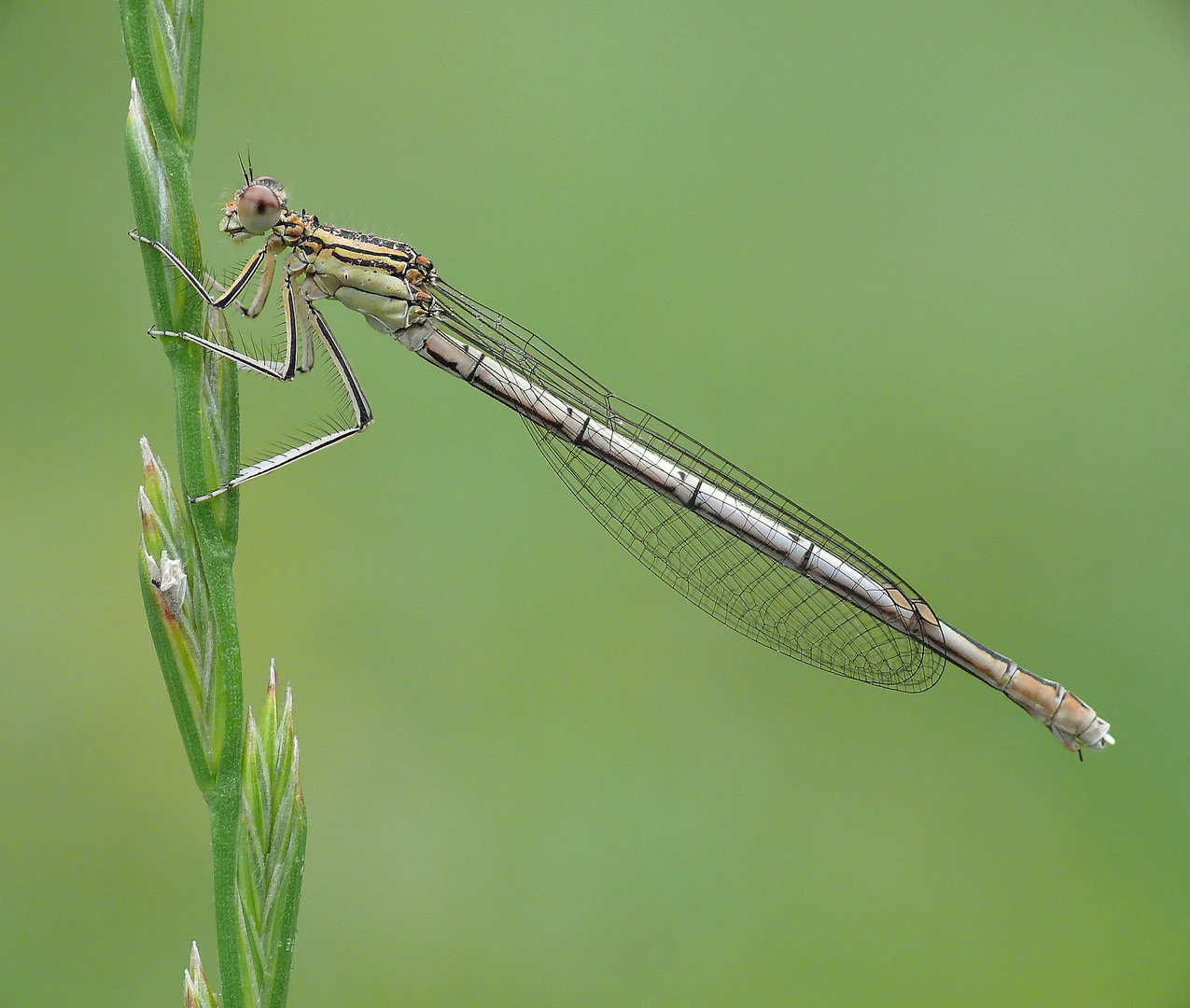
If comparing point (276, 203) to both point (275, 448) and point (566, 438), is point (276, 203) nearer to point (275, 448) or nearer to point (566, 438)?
point (275, 448)

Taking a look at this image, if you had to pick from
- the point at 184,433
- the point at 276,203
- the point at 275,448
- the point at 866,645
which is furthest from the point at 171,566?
the point at 866,645

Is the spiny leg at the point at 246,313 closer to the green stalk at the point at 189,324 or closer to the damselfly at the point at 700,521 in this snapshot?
the green stalk at the point at 189,324

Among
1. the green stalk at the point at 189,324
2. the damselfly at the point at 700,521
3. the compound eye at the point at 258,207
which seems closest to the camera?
the green stalk at the point at 189,324

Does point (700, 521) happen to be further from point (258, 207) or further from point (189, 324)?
point (189, 324)

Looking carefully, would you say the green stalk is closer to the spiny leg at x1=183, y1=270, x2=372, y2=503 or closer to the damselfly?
the spiny leg at x1=183, y1=270, x2=372, y2=503

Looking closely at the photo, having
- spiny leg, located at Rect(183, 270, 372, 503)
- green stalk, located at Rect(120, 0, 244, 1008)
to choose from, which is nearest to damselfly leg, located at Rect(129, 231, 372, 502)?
spiny leg, located at Rect(183, 270, 372, 503)

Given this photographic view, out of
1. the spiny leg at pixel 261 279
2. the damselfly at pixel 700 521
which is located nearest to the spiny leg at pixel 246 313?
the spiny leg at pixel 261 279
